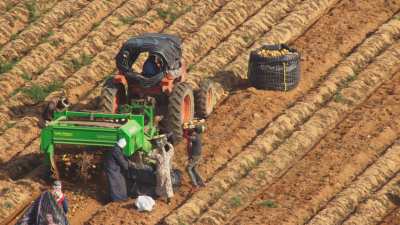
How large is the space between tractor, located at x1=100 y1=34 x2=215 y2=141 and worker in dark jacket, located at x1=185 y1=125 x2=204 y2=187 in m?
0.89

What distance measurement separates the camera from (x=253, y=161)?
69.3 feet

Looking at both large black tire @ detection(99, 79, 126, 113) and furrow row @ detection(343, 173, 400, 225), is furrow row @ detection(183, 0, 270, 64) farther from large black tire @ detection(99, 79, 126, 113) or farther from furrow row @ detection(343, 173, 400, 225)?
furrow row @ detection(343, 173, 400, 225)

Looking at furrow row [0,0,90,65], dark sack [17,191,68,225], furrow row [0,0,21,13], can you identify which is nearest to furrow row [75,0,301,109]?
furrow row [0,0,90,65]

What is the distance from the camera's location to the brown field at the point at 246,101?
19531 mm

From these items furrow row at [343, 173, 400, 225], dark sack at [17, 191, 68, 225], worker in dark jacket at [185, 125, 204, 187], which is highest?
worker in dark jacket at [185, 125, 204, 187]

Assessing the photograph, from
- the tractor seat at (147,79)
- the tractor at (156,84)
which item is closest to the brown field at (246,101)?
the tractor at (156,84)

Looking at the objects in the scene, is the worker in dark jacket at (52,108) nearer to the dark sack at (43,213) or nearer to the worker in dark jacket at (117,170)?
the worker in dark jacket at (117,170)

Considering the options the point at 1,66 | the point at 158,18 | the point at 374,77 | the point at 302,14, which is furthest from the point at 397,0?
the point at 1,66

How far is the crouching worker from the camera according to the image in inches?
765

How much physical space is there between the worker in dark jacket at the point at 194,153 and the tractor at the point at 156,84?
89cm

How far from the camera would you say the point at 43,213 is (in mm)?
17062

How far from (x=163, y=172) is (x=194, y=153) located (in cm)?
112

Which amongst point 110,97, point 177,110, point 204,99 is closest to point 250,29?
point 204,99

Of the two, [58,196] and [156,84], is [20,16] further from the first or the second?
[58,196]
